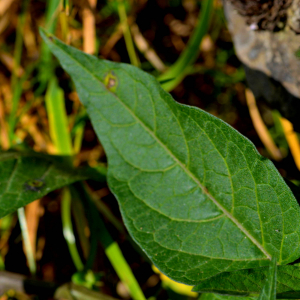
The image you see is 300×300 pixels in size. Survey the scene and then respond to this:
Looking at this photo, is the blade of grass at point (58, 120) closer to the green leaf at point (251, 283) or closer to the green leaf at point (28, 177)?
the green leaf at point (28, 177)

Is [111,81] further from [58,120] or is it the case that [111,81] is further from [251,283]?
[58,120]

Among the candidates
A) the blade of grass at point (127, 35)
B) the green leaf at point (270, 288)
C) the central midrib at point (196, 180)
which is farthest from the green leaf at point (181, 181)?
the blade of grass at point (127, 35)

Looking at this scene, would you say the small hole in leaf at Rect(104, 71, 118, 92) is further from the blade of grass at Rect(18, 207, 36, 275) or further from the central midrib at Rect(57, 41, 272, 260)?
the blade of grass at Rect(18, 207, 36, 275)

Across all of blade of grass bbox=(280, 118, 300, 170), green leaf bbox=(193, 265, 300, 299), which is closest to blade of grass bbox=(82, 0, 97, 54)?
blade of grass bbox=(280, 118, 300, 170)

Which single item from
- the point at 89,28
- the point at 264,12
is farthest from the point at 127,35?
the point at 264,12

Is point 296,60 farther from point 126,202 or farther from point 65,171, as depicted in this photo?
point 65,171

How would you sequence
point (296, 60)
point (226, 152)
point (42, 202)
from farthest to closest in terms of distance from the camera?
point (42, 202)
point (296, 60)
point (226, 152)

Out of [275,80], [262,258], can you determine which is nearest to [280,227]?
[262,258]
